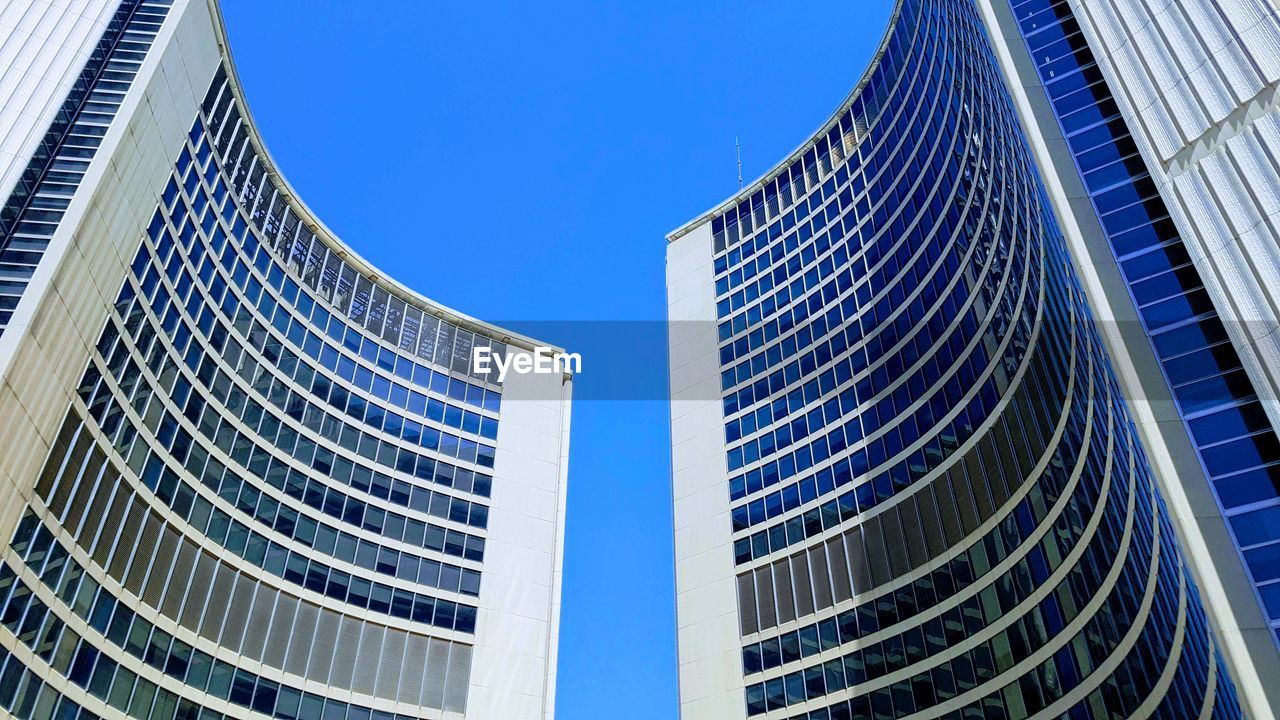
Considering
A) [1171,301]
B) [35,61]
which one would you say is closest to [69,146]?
[35,61]

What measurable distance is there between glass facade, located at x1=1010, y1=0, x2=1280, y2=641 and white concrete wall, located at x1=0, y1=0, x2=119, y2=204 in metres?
44.9

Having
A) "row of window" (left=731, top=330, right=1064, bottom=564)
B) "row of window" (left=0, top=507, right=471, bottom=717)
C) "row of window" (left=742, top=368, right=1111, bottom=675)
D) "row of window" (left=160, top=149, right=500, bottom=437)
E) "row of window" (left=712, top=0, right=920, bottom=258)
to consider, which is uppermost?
"row of window" (left=712, top=0, right=920, bottom=258)

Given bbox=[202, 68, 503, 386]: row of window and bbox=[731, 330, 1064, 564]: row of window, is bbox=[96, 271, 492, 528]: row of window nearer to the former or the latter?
bbox=[202, 68, 503, 386]: row of window

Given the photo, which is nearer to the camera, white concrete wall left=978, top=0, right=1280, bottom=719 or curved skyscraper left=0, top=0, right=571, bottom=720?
white concrete wall left=978, top=0, right=1280, bottom=719

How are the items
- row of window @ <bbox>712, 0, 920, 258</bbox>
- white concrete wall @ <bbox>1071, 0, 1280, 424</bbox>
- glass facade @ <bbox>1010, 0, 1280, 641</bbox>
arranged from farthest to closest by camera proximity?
row of window @ <bbox>712, 0, 920, 258</bbox> < white concrete wall @ <bbox>1071, 0, 1280, 424</bbox> < glass facade @ <bbox>1010, 0, 1280, 641</bbox>

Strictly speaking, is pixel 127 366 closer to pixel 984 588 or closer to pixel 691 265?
pixel 984 588

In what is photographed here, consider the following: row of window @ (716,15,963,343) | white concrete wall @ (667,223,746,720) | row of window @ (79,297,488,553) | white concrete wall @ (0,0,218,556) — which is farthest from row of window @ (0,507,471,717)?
row of window @ (716,15,963,343)

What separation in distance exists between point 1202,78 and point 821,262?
130 feet

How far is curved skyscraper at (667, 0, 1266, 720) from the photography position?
47.8 metres

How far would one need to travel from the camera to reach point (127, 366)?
51.9m

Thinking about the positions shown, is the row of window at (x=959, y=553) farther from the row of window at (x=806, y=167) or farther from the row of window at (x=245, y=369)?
the row of window at (x=806, y=167)

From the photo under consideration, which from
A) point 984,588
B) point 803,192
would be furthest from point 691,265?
point 984,588

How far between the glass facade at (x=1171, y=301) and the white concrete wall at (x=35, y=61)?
4486 cm

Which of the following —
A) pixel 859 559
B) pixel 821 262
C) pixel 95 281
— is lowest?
pixel 859 559
